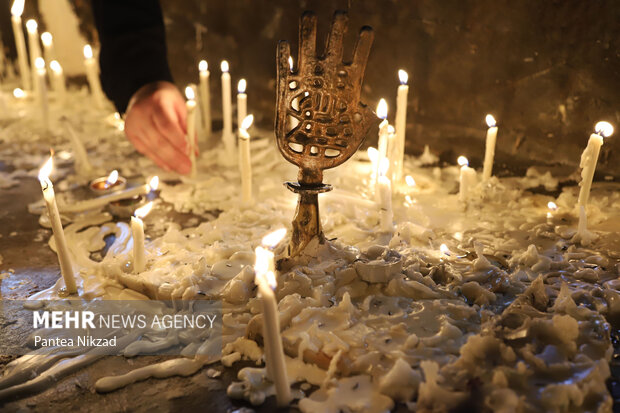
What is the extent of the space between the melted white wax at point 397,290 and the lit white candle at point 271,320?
0.08 metres

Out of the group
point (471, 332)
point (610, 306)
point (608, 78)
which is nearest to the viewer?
point (471, 332)

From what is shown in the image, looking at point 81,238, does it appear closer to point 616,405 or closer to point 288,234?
point 288,234

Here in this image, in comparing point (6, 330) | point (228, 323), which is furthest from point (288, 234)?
point (6, 330)

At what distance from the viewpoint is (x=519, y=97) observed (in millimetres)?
3074

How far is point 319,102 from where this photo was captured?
1.92 meters

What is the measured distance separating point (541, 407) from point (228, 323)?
0.98m

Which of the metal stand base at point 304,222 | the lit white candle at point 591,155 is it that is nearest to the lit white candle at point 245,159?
the metal stand base at point 304,222

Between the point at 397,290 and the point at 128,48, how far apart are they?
88.7 inches

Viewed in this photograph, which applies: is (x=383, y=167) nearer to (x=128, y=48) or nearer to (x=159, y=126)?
(x=159, y=126)

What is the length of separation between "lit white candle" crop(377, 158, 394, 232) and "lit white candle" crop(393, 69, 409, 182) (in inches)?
21.0

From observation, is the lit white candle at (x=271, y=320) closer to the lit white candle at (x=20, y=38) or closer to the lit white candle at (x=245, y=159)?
the lit white candle at (x=245, y=159)

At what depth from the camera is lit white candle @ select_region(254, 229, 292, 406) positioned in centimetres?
140

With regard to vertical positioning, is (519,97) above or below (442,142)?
above

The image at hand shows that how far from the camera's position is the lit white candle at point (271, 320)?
55.1 inches
